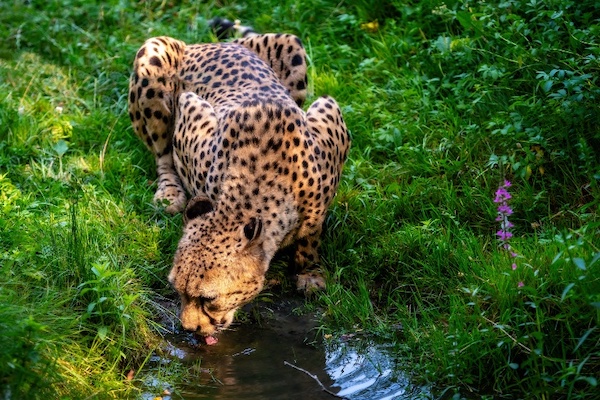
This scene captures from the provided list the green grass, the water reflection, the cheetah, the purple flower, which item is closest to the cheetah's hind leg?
the cheetah

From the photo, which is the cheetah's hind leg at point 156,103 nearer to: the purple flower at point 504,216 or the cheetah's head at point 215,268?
the cheetah's head at point 215,268

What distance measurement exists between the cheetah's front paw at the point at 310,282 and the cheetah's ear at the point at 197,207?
2.83ft

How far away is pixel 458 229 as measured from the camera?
5.86m

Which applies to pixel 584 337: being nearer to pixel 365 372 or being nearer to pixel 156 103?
pixel 365 372

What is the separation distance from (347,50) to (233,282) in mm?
3062

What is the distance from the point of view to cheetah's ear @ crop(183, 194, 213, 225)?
5.38 m

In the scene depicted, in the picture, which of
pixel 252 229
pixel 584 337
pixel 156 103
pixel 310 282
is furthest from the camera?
pixel 156 103

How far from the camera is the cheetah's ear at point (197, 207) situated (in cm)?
538

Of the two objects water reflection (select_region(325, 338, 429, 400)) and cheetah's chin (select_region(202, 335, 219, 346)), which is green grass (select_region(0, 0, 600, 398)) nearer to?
water reflection (select_region(325, 338, 429, 400))

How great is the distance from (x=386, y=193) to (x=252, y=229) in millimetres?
1456

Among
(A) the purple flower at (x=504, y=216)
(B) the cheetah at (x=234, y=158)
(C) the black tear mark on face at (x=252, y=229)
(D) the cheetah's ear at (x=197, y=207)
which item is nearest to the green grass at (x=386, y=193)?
(A) the purple flower at (x=504, y=216)

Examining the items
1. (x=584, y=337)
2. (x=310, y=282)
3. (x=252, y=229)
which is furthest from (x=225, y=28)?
(x=584, y=337)

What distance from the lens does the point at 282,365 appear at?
16.9ft

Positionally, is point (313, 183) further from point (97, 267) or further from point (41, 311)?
point (41, 311)
